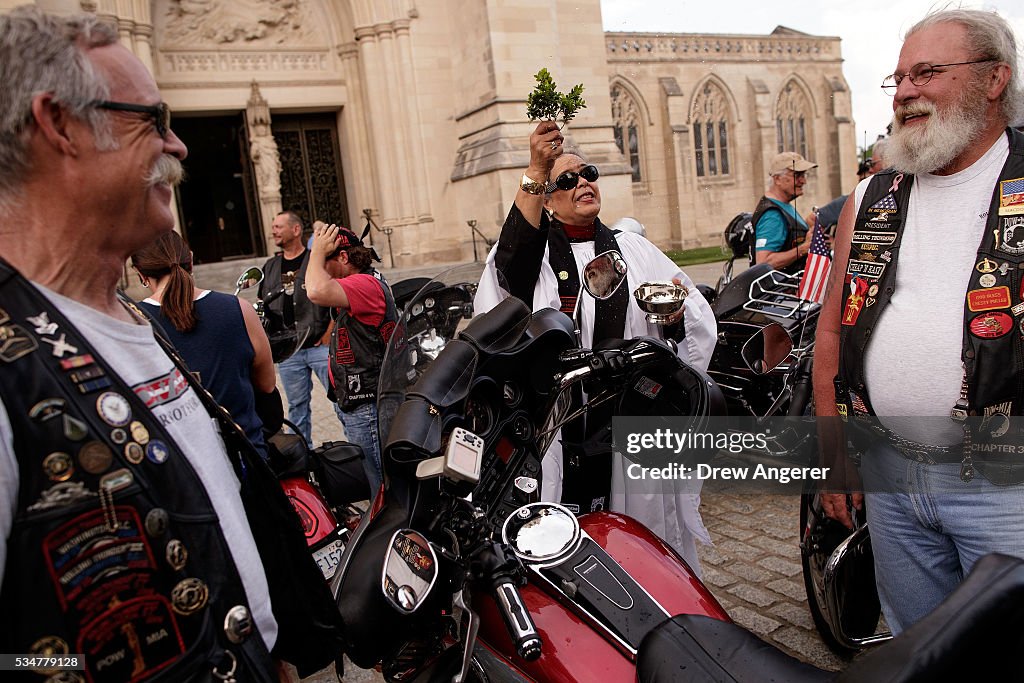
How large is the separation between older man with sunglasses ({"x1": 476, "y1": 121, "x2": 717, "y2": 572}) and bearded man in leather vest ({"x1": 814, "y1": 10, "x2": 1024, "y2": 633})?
2.82ft

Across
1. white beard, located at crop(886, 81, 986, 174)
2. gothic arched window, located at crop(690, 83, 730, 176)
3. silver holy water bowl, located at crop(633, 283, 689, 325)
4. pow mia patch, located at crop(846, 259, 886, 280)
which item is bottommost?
silver holy water bowl, located at crop(633, 283, 689, 325)

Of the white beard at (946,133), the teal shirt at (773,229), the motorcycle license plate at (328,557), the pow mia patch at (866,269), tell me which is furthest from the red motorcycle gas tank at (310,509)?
the teal shirt at (773,229)

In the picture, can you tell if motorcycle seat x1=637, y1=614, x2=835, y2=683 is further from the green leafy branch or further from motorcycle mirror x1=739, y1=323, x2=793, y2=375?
motorcycle mirror x1=739, y1=323, x2=793, y2=375

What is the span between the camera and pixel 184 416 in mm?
1321

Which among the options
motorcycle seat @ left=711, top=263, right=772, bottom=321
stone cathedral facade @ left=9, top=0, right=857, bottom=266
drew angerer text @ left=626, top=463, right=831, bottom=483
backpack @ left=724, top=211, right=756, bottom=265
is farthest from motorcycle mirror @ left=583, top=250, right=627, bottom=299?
stone cathedral facade @ left=9, top=0, right=857, bottom=266

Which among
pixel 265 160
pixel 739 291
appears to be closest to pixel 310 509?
pixel 739 291

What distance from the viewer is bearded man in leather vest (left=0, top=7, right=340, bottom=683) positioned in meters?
1.00

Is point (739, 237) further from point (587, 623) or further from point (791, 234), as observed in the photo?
point (587, 623)

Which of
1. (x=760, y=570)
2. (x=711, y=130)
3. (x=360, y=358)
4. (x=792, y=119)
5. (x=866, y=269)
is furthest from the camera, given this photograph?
(x=792, y=119)

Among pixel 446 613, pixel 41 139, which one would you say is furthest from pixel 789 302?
pixel 41 139

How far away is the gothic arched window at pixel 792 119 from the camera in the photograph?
3638 cm

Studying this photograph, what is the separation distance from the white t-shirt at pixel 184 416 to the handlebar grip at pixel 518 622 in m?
0.48

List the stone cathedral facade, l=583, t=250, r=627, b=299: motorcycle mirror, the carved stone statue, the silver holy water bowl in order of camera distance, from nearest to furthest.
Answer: the silver holy water bowl → l=583, t=250, r=627, b=299: motorcycle mirror → the stone cathedral facade → the carved stone statue

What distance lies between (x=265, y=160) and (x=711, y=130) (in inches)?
957
